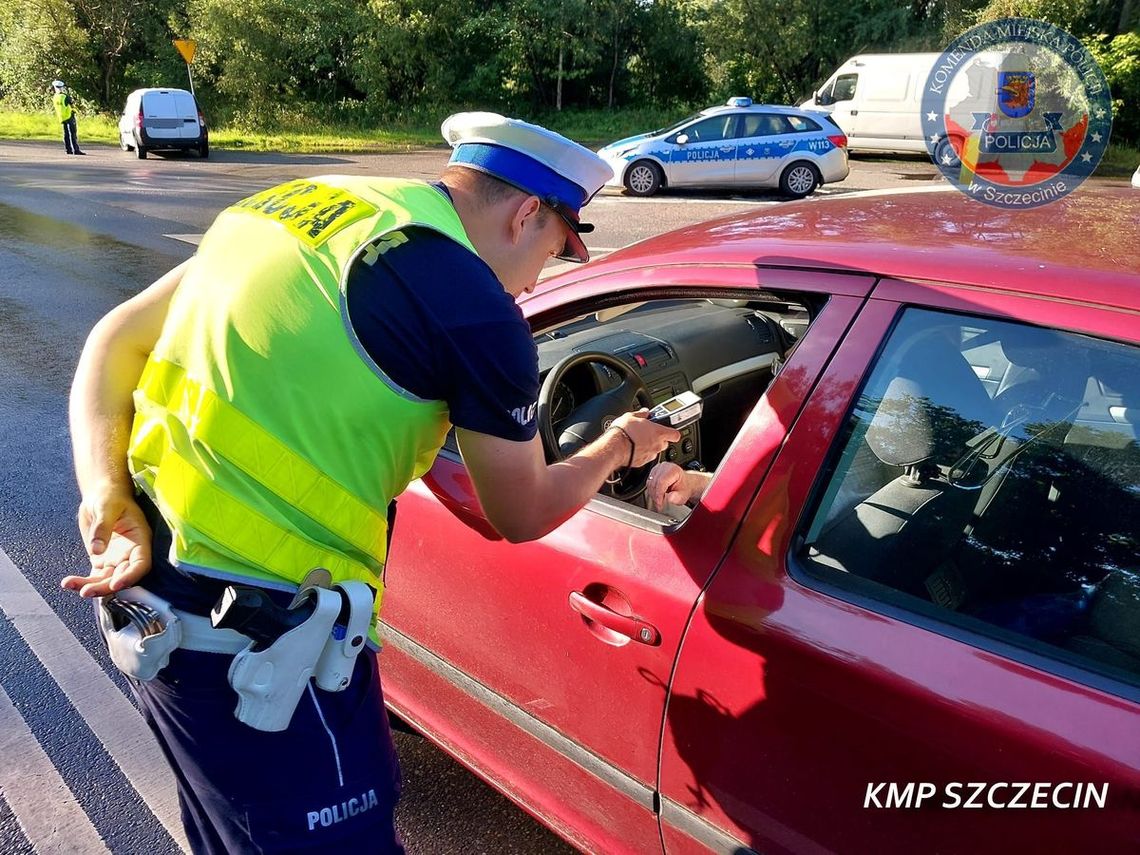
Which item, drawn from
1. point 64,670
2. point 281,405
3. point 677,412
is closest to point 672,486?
point 677,412

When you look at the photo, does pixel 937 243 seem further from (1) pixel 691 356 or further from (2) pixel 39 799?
(2) pixel 39 799

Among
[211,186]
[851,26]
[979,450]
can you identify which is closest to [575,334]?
[979,450]

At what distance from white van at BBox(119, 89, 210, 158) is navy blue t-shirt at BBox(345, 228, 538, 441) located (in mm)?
21035

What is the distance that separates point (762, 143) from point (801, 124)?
721 mm

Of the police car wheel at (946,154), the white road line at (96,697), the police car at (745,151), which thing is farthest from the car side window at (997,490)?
the police car wheel at (946,154)

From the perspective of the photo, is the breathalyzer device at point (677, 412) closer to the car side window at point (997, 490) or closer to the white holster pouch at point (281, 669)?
the car side window at point (997, 490)

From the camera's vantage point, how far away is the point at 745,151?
13836mm

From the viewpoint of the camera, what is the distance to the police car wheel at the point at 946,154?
14.6 metres

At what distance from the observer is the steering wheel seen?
1.96m

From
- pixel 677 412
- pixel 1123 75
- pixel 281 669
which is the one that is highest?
pixel 1123 75

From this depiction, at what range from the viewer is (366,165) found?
713 inches

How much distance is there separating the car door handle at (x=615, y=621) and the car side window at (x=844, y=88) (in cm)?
2052

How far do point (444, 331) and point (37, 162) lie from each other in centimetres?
2193

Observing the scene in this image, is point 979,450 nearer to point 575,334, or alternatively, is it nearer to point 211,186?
point 575,334
